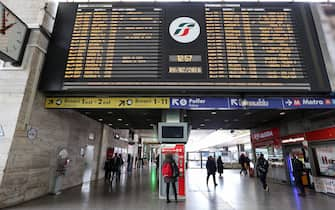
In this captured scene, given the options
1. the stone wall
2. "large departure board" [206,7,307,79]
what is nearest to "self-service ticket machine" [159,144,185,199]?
"large departure board" [206,7,307,79]

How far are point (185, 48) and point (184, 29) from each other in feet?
2.39

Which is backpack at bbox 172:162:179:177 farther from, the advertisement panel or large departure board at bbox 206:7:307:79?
the advertisement panel

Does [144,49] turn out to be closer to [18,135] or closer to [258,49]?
[258,49]

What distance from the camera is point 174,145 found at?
22.0 ft

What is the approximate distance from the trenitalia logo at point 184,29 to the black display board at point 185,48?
3cm

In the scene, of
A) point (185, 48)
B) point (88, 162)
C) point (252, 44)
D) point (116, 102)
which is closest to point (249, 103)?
point (252, 44)

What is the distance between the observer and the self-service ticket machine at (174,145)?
6332mm

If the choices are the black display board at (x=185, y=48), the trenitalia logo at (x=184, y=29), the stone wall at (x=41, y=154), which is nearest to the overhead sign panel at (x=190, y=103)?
the black display board at (x=185, y=48)

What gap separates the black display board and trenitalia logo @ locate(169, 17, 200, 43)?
1.3 inches

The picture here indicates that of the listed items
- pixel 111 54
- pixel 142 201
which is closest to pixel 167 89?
pixel 111 54

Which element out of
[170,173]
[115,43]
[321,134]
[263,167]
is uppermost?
[115,43]

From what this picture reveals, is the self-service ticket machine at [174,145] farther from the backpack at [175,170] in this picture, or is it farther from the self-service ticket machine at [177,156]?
the backpack at [175,170]

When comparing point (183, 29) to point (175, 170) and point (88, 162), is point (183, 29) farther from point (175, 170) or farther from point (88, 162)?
point (88, 162)

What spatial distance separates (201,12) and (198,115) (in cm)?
410
